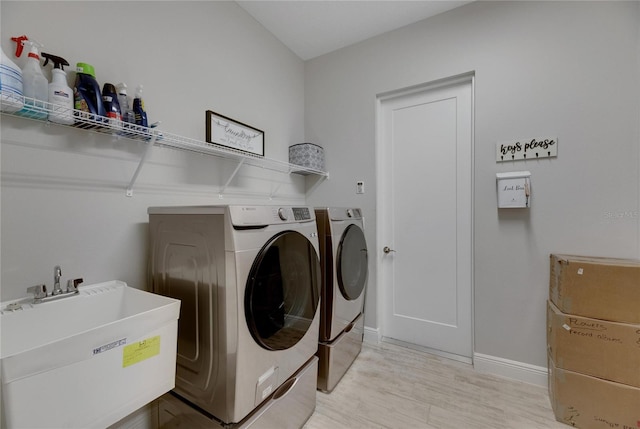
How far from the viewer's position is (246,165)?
6.68ft

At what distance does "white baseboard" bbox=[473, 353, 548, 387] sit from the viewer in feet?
5.78

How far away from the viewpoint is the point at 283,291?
4.10 ft

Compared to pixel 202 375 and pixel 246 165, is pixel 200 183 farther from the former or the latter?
pixel 202 375

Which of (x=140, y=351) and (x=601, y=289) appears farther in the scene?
(x=601, y=289)

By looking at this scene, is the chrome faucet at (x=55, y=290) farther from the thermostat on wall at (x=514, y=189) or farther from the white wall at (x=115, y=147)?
the thermostat on wall at (x=514, y=189)

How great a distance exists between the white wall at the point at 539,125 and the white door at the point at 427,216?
0.13 m

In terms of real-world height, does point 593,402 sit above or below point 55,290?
below

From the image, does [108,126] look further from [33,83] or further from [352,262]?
[352,262]

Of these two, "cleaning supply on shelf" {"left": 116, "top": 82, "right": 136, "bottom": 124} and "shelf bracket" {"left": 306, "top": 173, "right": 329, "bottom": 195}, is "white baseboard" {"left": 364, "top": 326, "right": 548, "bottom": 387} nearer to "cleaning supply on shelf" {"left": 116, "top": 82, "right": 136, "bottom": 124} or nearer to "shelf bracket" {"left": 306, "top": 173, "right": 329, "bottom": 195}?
"shelf bracket" {"left": 306, "top": 173, "right": 329, "bottom": 195}

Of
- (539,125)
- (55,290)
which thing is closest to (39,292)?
(55,290)

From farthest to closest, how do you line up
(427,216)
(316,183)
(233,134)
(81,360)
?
(316,183), (427,216), (233,134), (81,360)

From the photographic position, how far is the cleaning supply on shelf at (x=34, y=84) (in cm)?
96

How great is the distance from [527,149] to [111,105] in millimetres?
2479

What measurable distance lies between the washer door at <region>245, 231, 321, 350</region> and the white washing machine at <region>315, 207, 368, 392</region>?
23cm
